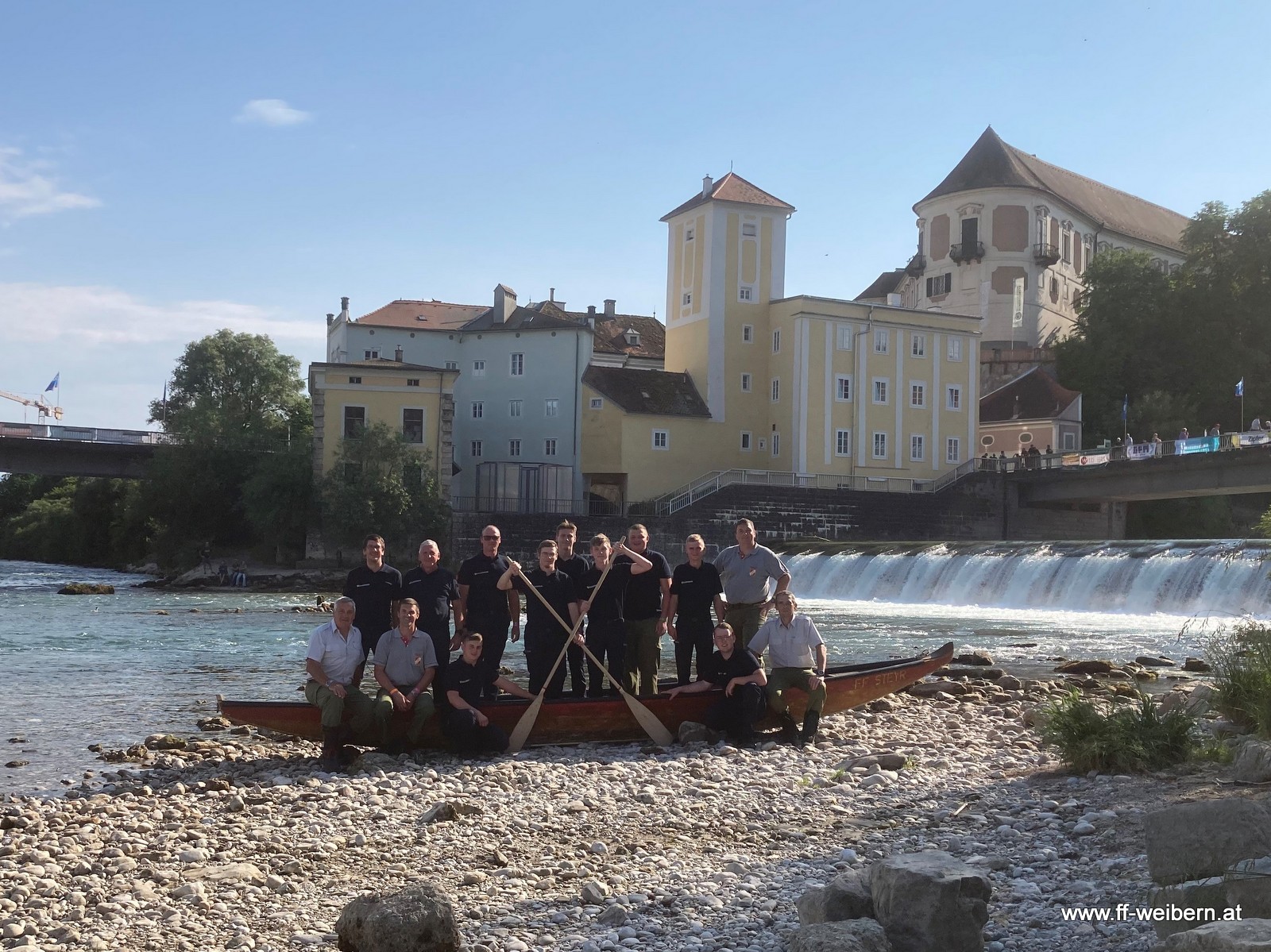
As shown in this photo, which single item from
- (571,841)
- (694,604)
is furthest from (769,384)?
(571,841)

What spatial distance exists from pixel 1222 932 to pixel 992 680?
13265 mm

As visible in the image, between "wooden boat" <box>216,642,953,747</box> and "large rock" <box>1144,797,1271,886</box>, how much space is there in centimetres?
603

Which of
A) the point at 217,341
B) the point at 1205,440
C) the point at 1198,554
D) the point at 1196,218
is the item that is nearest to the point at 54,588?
the point at 217,341

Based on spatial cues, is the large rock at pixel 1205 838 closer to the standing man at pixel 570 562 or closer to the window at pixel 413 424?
the standing man at pixel 570 562

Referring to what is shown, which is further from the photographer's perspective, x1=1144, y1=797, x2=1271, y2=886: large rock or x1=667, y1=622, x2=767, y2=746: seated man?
x1=667, y1=622, x2=767, y2=746: seated man

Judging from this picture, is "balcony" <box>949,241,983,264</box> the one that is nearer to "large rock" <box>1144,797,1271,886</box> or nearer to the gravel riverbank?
the gravel riverbank

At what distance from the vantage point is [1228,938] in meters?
3.88

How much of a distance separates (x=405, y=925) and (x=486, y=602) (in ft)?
17.1

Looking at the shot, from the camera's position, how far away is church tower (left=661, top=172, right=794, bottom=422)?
59500mm

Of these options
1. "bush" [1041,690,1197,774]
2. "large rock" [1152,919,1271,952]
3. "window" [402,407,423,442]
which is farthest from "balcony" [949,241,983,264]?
"large rock" [1152,919,1271,952]

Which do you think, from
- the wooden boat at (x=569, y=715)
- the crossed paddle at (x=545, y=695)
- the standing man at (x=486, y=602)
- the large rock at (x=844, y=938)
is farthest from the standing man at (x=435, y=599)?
the large rock at (x=844, y=938)

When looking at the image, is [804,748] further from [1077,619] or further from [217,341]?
[217,341]

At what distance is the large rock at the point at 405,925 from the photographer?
5.68 meters

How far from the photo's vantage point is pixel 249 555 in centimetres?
5219
